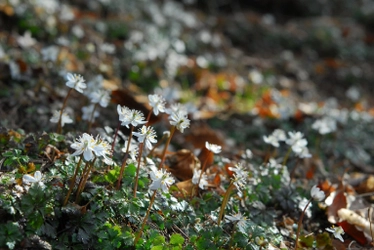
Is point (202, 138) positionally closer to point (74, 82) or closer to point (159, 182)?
point (74, 82)

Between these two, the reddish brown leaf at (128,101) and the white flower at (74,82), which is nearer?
the white flower at (74,82)

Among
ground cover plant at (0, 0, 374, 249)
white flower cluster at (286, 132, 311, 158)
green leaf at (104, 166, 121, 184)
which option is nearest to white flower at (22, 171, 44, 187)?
ground cover plant at (0, 0, 374, 249)

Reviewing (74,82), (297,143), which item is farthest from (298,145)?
(74,82)

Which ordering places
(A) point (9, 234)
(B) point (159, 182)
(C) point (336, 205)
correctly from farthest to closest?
(C) point (336, 205) → (B) point (159, 182) → (A) point (9, 234)

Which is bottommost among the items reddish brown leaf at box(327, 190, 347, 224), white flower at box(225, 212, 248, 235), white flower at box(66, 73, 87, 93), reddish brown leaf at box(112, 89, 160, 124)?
white flower at box(225, 212, 248, 235)

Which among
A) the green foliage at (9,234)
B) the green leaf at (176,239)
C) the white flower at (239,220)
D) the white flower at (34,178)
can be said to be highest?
the white flower at (239,220)

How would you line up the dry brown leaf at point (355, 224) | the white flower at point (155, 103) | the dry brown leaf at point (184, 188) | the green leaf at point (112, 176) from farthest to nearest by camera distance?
1. the dry brown leaf at point (355, 224)
2. the dry brown leaf at point (184, 188)
3. the white flower at point (155, 103)
4. the green leaf at point (112, 176)

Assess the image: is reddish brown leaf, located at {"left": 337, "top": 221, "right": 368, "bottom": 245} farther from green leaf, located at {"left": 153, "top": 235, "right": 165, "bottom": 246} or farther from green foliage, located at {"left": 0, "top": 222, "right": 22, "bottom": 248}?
green foliage, located at {"left": 0, "top": 222, "right": 22, "bottom": 248}

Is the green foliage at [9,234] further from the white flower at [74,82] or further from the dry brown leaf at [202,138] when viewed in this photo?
the dry brown leaf at [202,138]

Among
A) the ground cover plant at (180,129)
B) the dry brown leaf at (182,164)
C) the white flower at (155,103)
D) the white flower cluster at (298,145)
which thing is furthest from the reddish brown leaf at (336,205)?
the white flower at (155,103)
